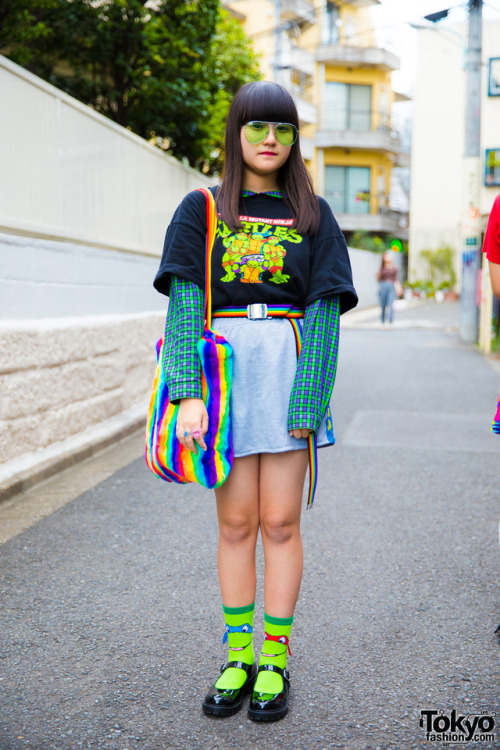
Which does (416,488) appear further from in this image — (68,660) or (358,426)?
(68,660)

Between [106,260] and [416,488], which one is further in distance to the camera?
[106,260]

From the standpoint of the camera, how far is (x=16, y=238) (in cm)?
482

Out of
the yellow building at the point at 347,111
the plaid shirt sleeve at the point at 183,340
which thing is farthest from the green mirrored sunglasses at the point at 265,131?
the yellow building at the point at 347,111

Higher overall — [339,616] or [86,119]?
[86,119]

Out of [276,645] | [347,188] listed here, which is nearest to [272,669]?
[276,645]

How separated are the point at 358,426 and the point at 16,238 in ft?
11.2

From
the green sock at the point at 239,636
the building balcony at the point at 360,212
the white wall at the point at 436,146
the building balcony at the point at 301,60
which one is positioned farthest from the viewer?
the building balcony at the point at 360,212

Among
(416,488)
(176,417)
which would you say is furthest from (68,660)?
(416,488)

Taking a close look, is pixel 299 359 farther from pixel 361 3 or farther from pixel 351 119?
pixel 361 3

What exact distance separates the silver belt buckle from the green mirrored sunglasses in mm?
495

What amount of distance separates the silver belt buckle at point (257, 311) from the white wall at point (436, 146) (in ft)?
110

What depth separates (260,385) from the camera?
223 centimetres

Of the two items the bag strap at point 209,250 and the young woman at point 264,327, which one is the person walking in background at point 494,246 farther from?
the bag strap at point 209,250

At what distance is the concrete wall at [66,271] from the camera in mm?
4711
